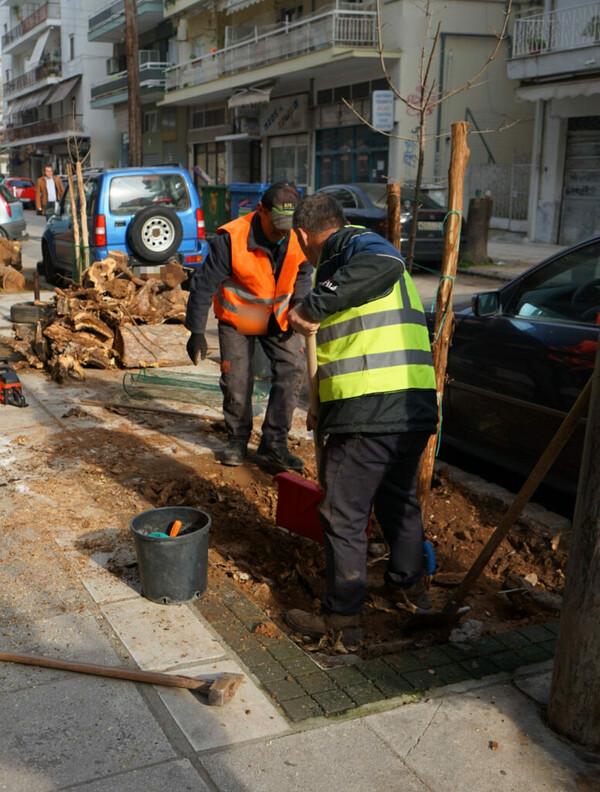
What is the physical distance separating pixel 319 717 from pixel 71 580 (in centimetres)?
155

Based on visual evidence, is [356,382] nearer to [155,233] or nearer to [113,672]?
[113,672]

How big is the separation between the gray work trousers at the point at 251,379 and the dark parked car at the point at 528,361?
3.41 ft

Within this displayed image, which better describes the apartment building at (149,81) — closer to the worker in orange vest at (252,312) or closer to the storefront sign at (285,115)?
the storefront sign at (285,115)

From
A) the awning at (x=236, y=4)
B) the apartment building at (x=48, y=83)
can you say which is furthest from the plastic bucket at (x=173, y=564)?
the apartment building at (x=48, y=83)

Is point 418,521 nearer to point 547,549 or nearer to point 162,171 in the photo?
point 547,549

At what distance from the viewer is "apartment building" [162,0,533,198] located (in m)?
25.8

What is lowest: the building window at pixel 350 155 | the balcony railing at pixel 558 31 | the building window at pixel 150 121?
the building window at pixel 350 155

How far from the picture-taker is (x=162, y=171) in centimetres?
1310

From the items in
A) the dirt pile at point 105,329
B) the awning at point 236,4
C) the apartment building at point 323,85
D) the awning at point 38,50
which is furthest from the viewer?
the awning at point 38,50

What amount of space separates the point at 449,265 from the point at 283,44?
2788 centimetres

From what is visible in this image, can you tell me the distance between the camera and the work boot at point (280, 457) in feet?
19.0

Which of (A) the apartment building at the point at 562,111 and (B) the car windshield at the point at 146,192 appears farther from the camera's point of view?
(A) the apartment building at the point at 562,111

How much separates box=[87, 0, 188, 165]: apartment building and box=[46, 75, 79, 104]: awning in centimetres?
629

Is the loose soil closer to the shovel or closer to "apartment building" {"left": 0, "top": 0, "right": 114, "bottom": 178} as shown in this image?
the shovel
